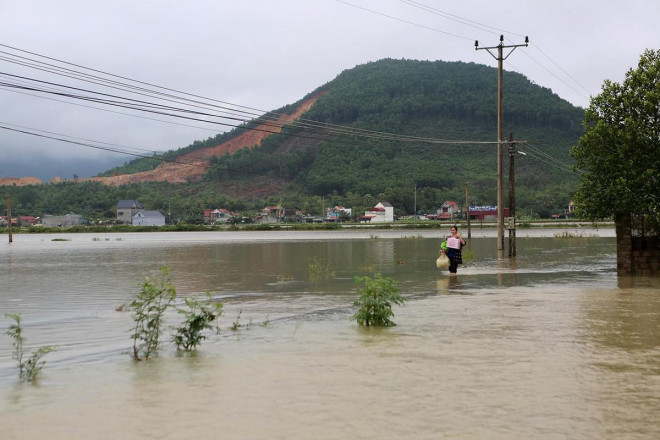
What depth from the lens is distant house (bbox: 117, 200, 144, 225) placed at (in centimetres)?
17175

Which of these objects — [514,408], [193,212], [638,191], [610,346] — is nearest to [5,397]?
[514,408]

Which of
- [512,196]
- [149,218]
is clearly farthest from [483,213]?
[512,196]

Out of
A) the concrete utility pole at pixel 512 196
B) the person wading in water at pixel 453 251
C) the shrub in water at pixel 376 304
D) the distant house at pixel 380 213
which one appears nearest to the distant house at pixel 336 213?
the distant house at pixel 380 213

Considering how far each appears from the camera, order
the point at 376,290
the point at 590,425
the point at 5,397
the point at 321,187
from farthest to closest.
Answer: the point at 321,187 → the point at 376,290 → the point at 5,397 → the point at 590,425

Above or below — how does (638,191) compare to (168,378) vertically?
above

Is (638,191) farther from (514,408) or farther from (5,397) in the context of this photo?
(5,397)

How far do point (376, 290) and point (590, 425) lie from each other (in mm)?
7266

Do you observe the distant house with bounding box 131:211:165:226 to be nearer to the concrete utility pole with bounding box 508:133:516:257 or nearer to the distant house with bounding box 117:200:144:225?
the distant house with bounding box 117:200:144:225

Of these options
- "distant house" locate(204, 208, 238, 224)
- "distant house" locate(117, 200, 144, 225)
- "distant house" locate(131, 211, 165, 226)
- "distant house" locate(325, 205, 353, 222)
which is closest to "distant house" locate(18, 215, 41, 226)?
"distant house" locate(117, 200, 144, 225)

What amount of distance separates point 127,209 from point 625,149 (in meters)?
165

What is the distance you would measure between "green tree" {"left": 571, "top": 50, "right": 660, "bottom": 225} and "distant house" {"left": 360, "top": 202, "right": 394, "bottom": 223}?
Answer: 444 ft

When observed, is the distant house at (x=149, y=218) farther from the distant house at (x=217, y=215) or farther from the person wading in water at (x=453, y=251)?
the person wading in water at (x=453, y=251)

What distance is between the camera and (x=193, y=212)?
174 meters

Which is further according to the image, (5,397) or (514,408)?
(5,397)
